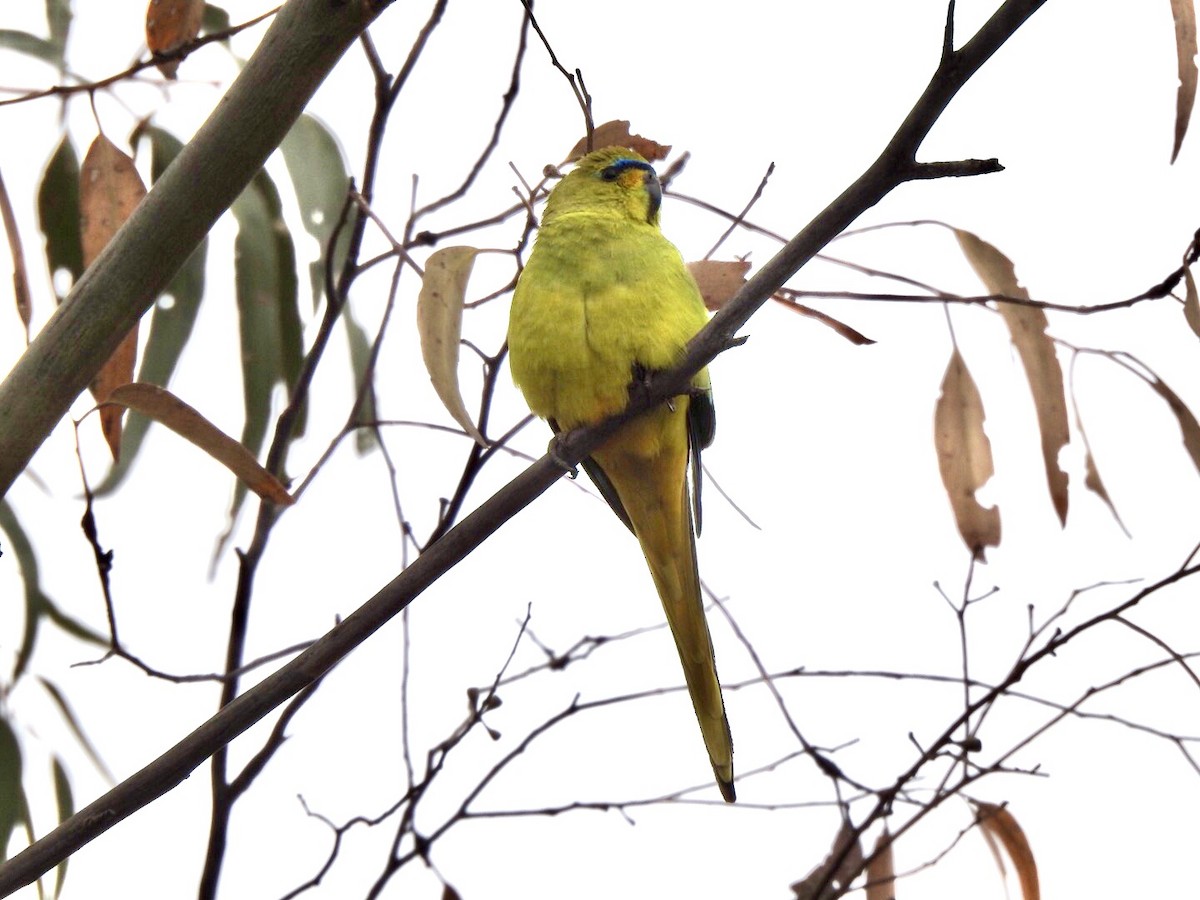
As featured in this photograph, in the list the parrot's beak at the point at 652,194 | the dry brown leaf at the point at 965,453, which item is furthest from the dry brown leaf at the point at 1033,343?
the parrot's beak at the point at 652,194

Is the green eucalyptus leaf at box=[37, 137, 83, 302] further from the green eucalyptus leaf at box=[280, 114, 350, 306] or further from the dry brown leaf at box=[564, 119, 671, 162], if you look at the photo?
the dry brown leaf at box=[564, 119, 671, 162]

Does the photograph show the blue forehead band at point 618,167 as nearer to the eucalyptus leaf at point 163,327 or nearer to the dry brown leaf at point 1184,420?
the eucalyptus leaf at point 163,327

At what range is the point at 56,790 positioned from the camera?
1998 millimetres

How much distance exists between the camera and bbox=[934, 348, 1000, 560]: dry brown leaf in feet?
5.93

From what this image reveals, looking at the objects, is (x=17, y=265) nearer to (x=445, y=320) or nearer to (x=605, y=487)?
(x=445, y=320)

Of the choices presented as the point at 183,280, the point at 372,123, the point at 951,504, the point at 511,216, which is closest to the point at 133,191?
the point at 183,280

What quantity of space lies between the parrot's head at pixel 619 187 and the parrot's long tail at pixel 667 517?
498 mm

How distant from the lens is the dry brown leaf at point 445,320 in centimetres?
140

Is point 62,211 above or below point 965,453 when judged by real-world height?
above

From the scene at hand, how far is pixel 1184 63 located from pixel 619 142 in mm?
763

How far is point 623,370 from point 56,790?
1.07 meters

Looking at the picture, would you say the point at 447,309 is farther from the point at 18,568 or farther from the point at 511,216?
the point at 18,568

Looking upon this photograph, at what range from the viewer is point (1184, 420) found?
1757mm

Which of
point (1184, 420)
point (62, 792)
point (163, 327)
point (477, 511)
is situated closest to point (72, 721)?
point (62, 792)
